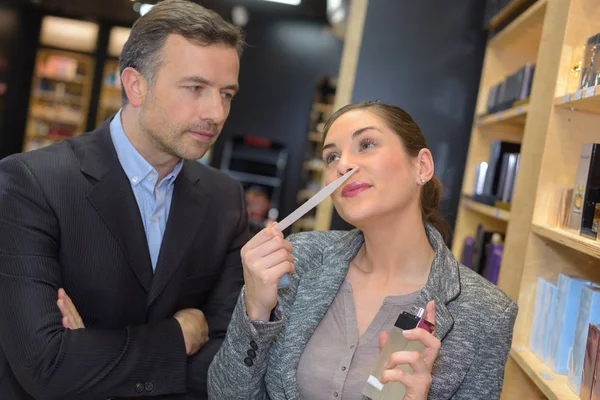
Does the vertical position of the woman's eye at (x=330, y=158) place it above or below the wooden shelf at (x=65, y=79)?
below

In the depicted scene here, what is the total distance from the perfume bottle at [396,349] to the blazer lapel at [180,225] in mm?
813

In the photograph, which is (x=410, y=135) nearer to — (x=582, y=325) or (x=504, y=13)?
(x=582, y=325)

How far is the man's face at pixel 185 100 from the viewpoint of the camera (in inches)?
77.5

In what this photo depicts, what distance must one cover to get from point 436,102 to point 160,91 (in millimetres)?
2375

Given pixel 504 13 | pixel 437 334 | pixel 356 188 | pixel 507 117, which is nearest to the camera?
pixel 437 334

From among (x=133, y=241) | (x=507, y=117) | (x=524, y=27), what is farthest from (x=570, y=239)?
(x=524, y=27)

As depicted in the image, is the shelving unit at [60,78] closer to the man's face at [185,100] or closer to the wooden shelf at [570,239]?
the man's face at [185,100]

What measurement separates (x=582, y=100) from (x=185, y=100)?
4.00 feet

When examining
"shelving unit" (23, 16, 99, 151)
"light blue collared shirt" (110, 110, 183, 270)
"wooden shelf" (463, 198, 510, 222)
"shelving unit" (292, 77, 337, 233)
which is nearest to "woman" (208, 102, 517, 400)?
"light blue collared shirt" (110, 110, 183, 270)

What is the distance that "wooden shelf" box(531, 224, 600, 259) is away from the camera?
1.72 meters

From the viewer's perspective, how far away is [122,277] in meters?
1.91

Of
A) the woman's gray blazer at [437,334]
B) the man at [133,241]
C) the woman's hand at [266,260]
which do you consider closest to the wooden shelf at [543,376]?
the woman's gray blazer at [437,334]

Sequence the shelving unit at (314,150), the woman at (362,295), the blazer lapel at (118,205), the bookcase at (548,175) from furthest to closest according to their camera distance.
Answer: the shelving unit at (314,150) < the bookcase at (548,175) < the blazer lapel at (118,205) < the woman at (362,295)

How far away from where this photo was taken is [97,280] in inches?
74.3
